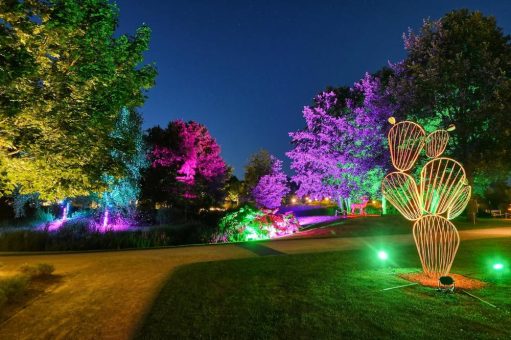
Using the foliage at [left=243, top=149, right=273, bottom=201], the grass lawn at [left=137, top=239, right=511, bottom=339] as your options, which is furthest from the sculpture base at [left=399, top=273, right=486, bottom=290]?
the foliage at [left=243, top=149, right=273, bottom=201]

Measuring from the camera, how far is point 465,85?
1764 centimetres

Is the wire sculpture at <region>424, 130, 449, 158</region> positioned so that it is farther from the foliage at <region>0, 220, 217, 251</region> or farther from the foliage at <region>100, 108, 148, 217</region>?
the foliage at <region>100, 108, 148, 217</region>

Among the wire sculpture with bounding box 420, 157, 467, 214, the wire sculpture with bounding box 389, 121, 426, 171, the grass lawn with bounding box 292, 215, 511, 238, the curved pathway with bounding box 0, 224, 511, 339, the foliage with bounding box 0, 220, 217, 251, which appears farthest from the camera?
the grass lawn with bounding box 292, 215, 511, 238

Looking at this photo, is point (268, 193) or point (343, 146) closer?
point (343, 146)

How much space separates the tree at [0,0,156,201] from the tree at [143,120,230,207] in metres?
20.0

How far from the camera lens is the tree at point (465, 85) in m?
17.1

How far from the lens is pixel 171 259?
995 cm

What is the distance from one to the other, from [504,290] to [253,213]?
11734 millimetres

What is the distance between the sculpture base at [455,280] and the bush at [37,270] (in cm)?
763

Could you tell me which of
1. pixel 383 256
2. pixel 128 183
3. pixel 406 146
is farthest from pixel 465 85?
pixel 128 183

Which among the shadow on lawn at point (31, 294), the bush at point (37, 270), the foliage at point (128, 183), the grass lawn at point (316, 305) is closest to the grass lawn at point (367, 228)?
the grass lawn at point (316, 305)

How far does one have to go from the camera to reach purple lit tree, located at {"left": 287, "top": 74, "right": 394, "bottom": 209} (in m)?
23.3

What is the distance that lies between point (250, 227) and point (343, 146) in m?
11.3

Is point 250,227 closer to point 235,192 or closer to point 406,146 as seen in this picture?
point 406,146
